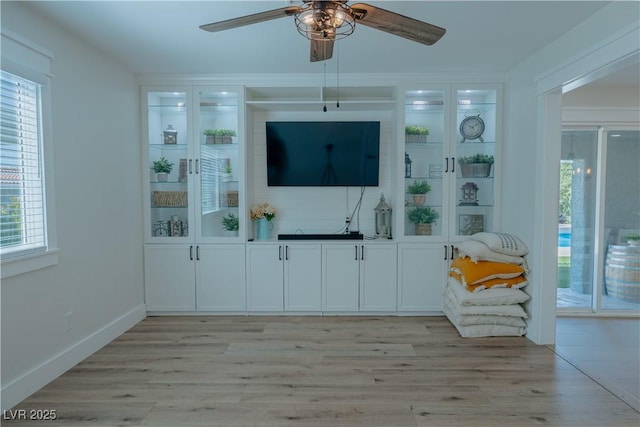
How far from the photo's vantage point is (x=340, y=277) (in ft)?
13.4

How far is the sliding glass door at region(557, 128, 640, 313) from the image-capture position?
4.24 meters

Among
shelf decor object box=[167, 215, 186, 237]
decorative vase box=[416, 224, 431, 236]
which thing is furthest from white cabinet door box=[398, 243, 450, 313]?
shelf decor object box=[167, 215, 186, 237]

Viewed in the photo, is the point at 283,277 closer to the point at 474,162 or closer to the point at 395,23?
the point at 474,162

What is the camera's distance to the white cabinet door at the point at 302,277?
13.4ft

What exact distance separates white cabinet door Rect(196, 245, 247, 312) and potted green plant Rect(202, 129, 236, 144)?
1166 mm

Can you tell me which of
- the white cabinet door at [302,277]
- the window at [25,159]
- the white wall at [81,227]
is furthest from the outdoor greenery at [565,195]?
the window at [25,159]

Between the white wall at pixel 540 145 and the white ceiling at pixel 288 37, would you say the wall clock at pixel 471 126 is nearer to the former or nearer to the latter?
the white wall at pixel 540 145

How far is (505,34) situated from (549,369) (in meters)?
2.67

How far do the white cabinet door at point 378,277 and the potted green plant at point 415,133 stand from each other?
3.95 feet

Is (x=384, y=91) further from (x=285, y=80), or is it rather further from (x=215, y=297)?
(x=215, y=297)

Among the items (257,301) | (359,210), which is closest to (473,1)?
(359,210)

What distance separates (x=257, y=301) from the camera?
412 cm

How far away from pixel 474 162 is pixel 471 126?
0.40 meters

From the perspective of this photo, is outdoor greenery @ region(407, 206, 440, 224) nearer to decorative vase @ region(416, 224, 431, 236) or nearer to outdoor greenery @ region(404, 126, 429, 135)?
decorative vase @ region(416, 224, 431, 236)
